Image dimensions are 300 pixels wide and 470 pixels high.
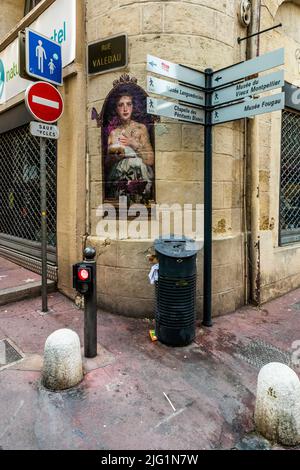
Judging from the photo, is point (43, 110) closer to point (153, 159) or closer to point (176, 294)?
point (153, 159)

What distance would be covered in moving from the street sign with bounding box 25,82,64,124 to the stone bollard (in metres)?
2.70

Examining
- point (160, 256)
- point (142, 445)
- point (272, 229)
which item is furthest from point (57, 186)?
point (142, 445)

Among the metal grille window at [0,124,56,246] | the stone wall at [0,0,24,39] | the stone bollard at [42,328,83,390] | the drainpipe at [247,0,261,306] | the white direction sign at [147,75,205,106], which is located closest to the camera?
the stone bollard at [42,328,83,390]

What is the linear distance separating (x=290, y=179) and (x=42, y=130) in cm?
449

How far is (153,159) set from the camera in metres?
4.12

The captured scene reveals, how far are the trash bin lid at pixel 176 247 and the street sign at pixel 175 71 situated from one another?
1.91m

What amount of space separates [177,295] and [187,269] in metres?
0.31

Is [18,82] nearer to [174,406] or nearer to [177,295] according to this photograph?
[177,295]

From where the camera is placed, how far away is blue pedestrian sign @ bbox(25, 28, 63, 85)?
3799 millimetres

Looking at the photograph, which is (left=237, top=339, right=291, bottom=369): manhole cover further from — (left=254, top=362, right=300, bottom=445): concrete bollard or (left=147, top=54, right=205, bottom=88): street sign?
(left=147, top=54, right=205, bottom=88): street sign

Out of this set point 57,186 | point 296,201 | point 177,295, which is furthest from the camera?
point 296,201

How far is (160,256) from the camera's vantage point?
3.50 metres

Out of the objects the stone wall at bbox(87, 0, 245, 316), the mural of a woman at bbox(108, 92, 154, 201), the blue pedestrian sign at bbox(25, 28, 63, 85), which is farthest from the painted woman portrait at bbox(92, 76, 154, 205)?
the blue pedestrian sign at bbox(25, 28, 63, 85)

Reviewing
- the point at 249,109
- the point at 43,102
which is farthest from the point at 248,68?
the point at 43,102
